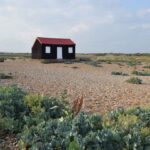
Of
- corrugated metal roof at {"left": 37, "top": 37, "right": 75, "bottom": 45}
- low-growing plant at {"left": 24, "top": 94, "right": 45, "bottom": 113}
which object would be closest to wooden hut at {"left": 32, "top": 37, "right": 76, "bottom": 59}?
corrugated metal roof at {"left": 37, "top": 37, "right": 75, "bottom": 45}

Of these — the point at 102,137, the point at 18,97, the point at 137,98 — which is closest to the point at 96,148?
the point at 102,137

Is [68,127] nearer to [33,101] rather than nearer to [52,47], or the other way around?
[33,101]

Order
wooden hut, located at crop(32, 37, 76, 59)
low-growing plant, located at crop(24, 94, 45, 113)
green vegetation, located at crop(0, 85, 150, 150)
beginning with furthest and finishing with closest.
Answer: wooden hut, located at crop(32, 37, 76, 59), low-growing plant, located at crop(24, 94, 45, 113), green vegetation, located at crop(0, 85, 150, 150)

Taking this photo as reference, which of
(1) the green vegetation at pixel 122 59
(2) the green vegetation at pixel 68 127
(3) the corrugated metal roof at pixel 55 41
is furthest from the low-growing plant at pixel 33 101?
(3) the corrugated metal roof at pixel 55 41

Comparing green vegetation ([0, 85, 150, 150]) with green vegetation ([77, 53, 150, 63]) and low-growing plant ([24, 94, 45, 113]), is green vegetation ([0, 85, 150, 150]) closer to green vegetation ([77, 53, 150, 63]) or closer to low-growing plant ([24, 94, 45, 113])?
low-growing plant ([24, 94, 45, 113])

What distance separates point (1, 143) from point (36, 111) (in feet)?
3.81

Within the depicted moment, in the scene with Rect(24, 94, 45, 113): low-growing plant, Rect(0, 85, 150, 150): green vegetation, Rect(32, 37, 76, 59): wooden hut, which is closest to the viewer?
Rect(0, 85, 150, 150): green vegetation

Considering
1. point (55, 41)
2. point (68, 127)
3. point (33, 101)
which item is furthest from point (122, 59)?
point (68, 127)

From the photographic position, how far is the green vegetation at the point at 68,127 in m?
5.80

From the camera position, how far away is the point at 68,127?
6398 millimetres

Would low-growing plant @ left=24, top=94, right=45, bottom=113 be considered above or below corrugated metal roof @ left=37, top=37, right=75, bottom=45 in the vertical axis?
below

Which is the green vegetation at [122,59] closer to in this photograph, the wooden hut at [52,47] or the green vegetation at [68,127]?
the wooden hut at [52,47]

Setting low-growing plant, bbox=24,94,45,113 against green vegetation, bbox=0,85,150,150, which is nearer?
green vegetation, bbox=0,85,150,150

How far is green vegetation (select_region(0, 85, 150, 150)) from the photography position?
580cm
